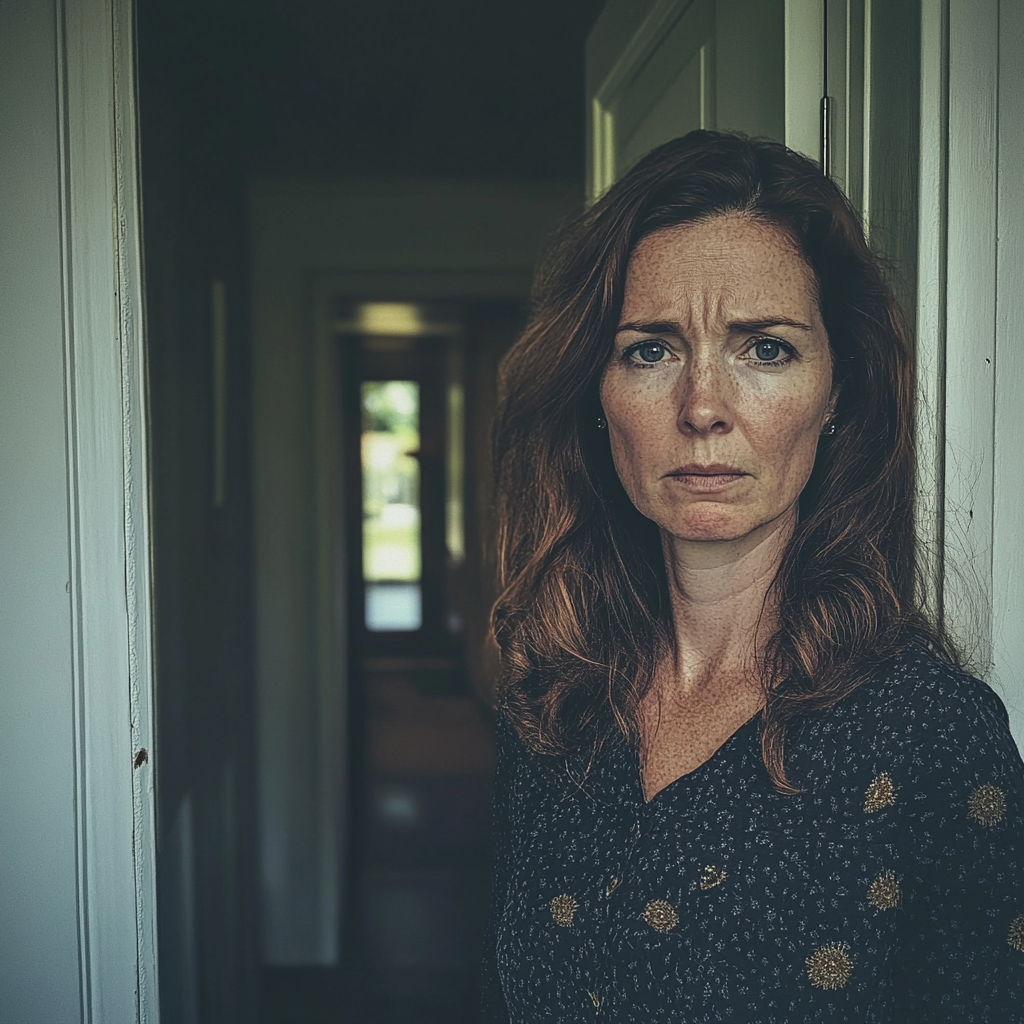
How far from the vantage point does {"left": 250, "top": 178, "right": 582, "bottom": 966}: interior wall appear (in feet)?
10.5

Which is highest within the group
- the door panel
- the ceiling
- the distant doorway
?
the ceiling

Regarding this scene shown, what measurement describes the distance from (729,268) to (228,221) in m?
2.31

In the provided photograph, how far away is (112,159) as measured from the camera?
906 mm

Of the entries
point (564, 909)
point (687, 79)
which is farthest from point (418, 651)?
point (564, 909)

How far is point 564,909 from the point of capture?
0.84 metres

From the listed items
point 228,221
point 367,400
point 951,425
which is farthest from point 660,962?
point 367,400

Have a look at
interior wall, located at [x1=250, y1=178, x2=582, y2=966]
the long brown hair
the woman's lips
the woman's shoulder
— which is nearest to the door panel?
the long brown hair

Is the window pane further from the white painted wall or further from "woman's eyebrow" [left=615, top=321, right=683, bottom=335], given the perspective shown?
"woman's eyebrow" [left=615, top=321, right=683, bottom=335]

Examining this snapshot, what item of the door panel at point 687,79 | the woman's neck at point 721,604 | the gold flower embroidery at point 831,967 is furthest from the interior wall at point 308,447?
the gold flower embroidery at point 831,967

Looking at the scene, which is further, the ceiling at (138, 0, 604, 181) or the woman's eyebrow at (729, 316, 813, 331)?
the ceiling at (138, 0, 604, 181)

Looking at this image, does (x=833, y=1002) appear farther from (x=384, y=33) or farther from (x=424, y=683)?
(x=424, y=683)

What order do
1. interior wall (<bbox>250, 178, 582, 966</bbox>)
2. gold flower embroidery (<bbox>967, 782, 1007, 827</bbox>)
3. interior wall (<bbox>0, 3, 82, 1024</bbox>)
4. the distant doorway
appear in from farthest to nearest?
the distant doorway → interior wall (<bbox>250, 178, 582, 966</bbox>) → interior wall (<bbox>0, 3, 82, 1024</bbox>) → gold flower embroidery (<bbox>967, 782, 1007, 827</bbox>)

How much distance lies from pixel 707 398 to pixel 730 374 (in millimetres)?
27

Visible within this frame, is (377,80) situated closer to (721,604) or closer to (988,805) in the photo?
(721,604)
